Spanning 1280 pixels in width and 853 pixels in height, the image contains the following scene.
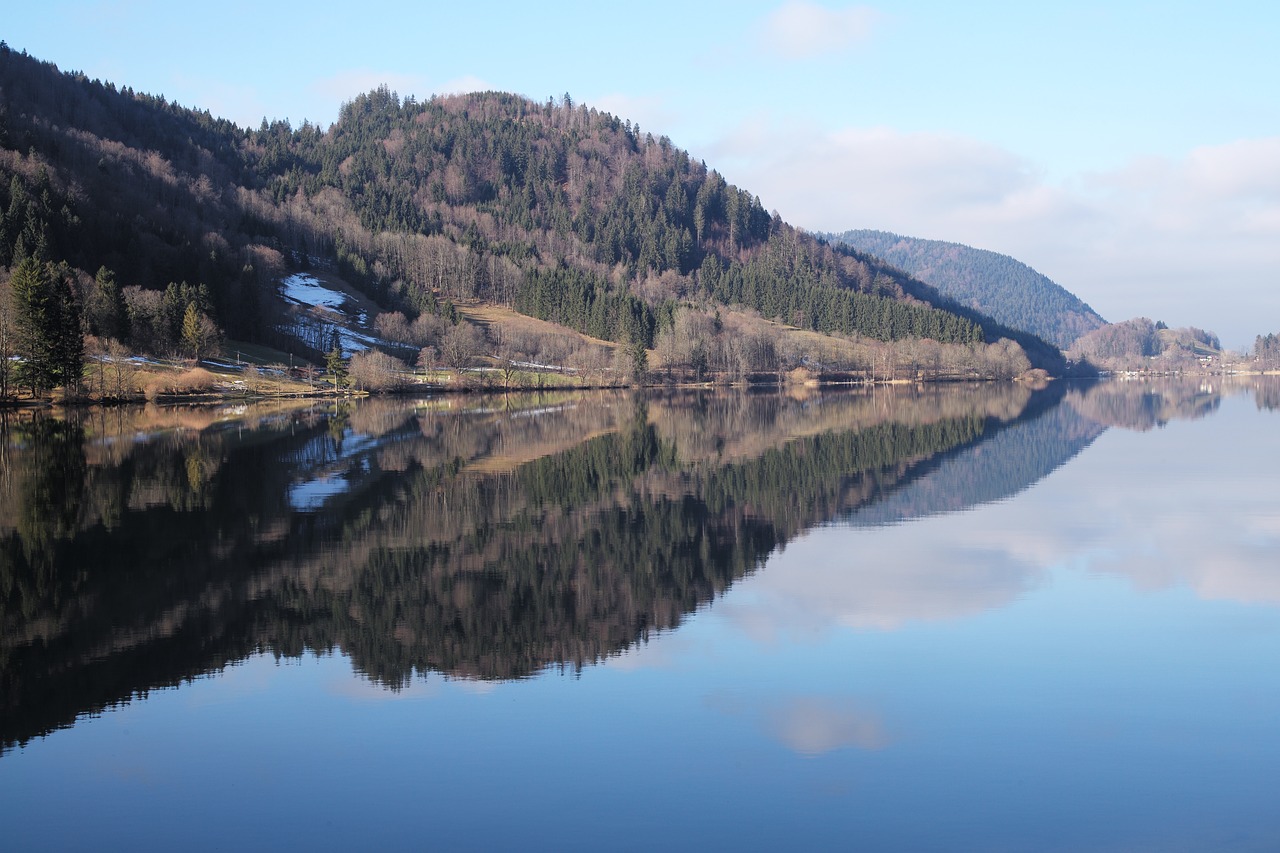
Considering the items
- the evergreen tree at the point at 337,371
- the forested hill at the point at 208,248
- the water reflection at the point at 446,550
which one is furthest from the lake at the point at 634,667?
the evergreen tree at the point at 337,371

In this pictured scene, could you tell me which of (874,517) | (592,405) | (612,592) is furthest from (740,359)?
(612,592)

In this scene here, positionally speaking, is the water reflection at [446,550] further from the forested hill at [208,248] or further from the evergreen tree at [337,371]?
the forested hill at [208,248]

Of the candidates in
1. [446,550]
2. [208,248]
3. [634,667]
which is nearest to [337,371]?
[208,248]

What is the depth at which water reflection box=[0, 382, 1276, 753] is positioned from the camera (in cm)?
1371

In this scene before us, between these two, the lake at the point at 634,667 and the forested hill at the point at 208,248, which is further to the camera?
the forested hill at the point at 208,248

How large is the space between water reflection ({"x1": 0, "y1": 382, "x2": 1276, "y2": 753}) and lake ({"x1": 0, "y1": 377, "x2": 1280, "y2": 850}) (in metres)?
0.11

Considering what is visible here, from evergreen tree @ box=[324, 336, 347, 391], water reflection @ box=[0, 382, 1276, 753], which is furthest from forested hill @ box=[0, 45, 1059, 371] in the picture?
water reflection @ box=[0, 382, 1276, 753]

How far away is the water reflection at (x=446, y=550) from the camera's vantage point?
45.0 ft

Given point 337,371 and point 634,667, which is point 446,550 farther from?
point 337,371

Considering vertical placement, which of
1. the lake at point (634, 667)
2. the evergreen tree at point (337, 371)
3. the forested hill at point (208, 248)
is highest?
the forested hill at point (208, 248)

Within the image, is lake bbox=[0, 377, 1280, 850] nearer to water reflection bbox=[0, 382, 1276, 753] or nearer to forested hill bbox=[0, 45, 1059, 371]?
water reflection bbox=[0, 382, 1276, 753]

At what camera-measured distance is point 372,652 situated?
13.7 metres

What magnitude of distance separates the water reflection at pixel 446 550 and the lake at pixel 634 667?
112 millimetres

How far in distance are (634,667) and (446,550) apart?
7932 millimetres
